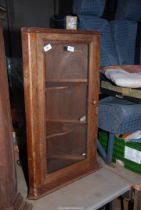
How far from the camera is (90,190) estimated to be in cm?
143

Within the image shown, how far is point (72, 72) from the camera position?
149cm

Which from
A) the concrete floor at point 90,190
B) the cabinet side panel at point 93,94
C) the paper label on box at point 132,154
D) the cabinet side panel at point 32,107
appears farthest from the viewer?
the paper label on box at point 132,154

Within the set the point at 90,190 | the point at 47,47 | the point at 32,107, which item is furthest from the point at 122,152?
the point at 47,47

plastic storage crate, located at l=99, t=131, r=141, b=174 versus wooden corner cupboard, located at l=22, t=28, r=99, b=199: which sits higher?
wooden corner cupboard, located at l=22, t=28, r=99, b=199

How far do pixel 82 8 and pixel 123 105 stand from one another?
0.81 metres

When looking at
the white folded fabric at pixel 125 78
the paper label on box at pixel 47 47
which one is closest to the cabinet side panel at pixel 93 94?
the white folded fabric at pixel 125 78

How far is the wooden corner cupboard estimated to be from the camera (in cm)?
122

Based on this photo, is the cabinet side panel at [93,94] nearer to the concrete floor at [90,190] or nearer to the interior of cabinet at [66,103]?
the interior of cabinet at [66,103]

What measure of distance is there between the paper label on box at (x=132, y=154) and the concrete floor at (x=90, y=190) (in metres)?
0.10

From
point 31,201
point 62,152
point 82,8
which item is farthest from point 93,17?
point 31,201

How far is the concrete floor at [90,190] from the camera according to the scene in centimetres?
131

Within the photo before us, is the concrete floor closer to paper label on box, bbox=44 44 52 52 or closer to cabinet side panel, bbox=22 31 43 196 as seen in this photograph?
cabinet side panel, bbox=22 31 43 196

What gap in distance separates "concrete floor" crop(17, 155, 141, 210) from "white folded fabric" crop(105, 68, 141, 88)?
23.9 inches

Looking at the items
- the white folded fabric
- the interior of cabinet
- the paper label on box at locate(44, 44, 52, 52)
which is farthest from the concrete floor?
the paper label on box at locate(44, 44, 52, 52)
